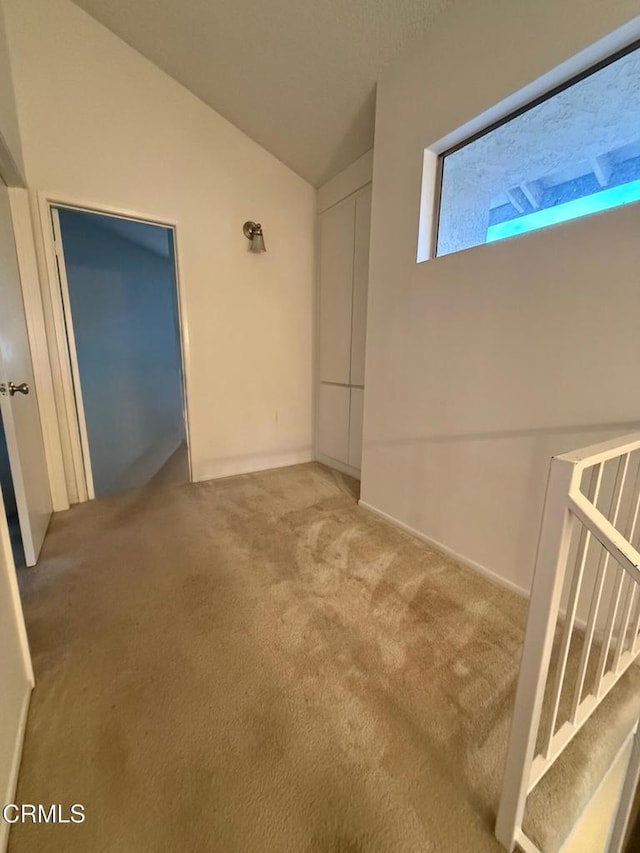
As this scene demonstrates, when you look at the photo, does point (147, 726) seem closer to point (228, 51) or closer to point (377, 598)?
point (377, 598)

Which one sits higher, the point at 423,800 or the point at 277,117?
the point at 277,117

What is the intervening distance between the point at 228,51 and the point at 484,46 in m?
1.59

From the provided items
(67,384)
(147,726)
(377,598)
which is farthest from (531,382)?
(67,384)

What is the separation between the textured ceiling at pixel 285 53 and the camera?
175cm

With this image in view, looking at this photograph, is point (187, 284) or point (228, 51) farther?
point (187, 284)

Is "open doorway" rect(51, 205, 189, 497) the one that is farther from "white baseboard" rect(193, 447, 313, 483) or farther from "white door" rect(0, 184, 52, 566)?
"white door" rect(0, 184, 52, 566)

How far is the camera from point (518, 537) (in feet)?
5.20

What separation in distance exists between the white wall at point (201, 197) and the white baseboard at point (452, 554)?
1.39 meters

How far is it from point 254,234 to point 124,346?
2.24 m

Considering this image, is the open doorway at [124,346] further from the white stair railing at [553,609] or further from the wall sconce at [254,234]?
the white stair railing at [553,609]

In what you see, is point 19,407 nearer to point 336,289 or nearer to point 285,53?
point 336,289

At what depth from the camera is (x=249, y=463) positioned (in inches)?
127

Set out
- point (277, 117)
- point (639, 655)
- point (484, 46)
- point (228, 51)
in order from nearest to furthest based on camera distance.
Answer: point (639, 655) < point (484, 46) < point (228, 51) < point (277, 117)

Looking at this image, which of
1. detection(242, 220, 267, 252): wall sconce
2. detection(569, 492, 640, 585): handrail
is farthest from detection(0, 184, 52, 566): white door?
detection(569, 492, 640, 585): handrail
